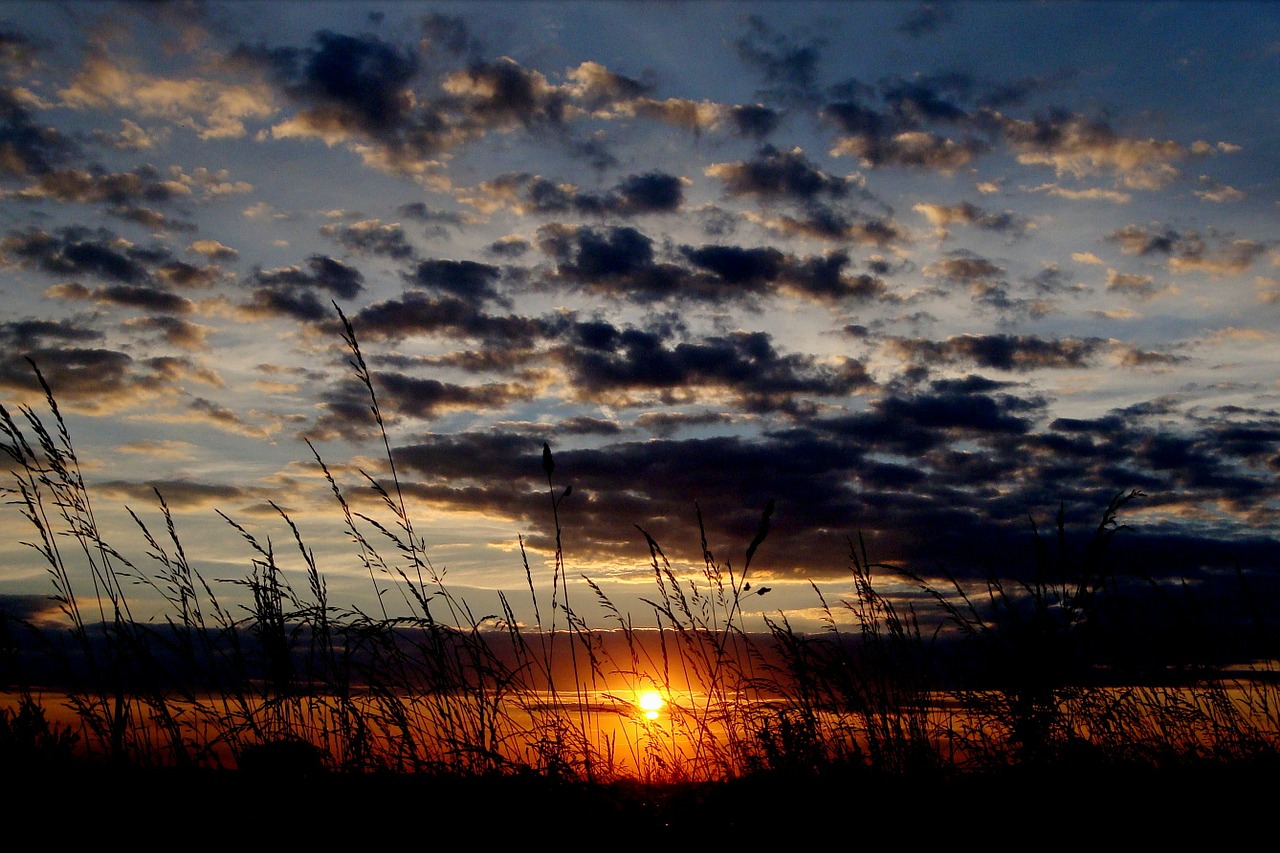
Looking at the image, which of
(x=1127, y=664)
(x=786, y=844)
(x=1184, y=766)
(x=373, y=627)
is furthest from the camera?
(x=1127, y=664)

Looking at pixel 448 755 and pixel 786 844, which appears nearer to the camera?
pixel 786 844

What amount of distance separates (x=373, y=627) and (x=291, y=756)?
73cm

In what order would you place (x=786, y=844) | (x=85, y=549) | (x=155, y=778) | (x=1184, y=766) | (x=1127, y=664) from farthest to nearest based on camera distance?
(x=1127, y=664) → (x=85, y=549) → (x=1184, y=766) → (x=155, y=778) → (x=786, y=844)

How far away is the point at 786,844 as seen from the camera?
2791 millimetres

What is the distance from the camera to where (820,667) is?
4523 mm

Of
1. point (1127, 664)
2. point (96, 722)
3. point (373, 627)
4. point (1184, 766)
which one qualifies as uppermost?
point (373, 627)

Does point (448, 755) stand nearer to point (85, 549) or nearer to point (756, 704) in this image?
point (756, 704)

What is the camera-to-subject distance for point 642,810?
10.3 ft

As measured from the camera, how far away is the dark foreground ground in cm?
283

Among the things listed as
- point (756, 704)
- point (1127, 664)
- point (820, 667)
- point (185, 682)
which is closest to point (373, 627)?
point (185, 682)

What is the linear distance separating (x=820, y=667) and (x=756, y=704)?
1.34 ft

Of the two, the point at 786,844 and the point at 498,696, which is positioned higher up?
the point at 498,696

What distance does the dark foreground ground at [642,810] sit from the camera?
2828 mm

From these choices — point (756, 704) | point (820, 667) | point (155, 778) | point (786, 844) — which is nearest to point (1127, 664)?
point (820, 667)
